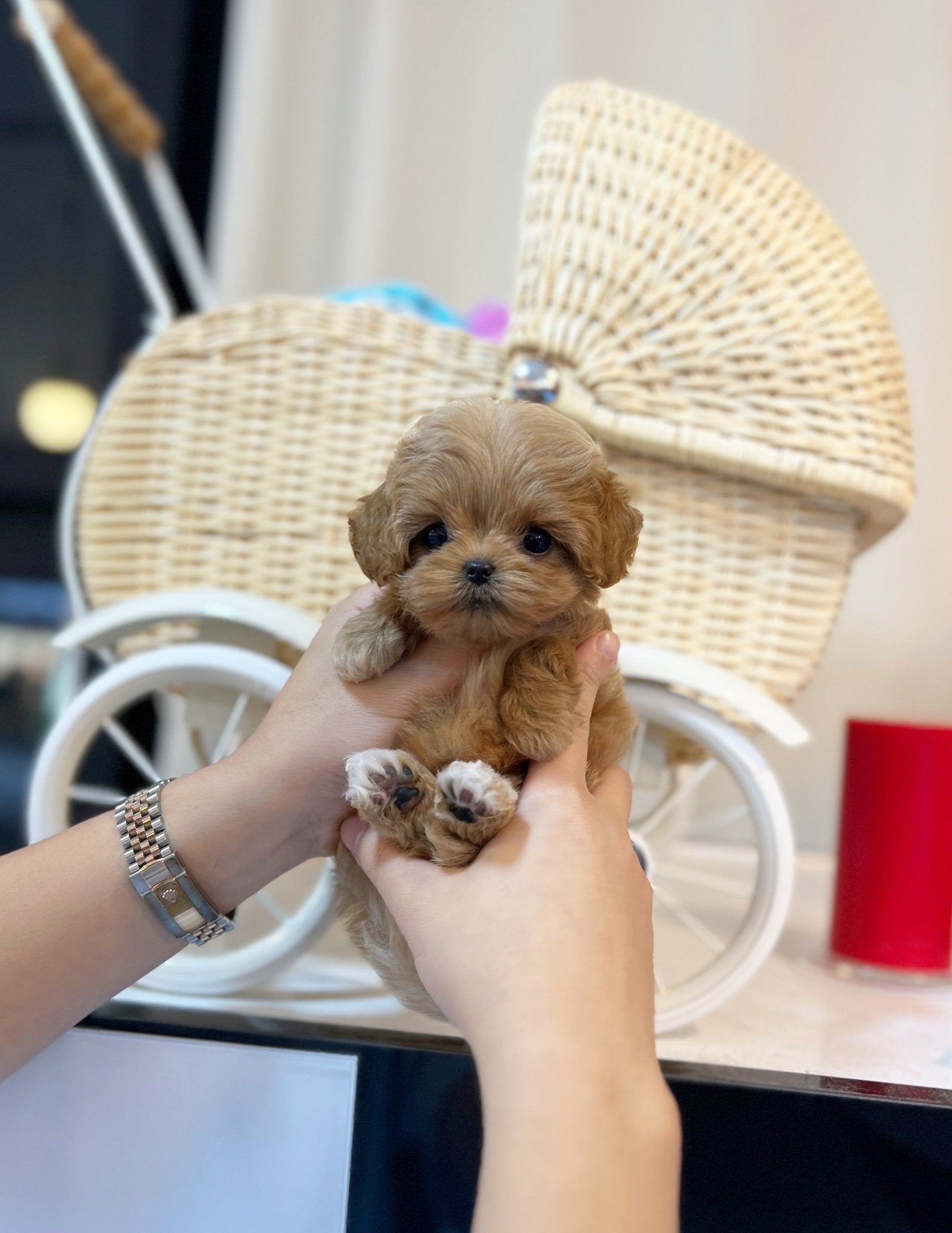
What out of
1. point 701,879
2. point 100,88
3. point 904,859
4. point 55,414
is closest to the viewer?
point 904,859

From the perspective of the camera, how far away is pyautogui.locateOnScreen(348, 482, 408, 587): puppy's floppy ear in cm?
84

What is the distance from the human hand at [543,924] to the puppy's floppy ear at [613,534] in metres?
0.11

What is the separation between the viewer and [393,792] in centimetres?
83

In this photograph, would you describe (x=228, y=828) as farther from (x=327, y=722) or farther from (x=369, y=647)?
(x=369, y=647)

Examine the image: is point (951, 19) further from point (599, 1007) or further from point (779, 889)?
point (599, 1007)

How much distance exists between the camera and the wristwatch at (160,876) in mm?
993

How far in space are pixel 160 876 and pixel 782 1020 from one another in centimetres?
91

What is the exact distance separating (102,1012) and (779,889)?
0.87 meters

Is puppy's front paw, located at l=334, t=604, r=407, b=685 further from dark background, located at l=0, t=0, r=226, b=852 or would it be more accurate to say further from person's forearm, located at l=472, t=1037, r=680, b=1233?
dark background, located at l=0, t=0, r=226, b=852

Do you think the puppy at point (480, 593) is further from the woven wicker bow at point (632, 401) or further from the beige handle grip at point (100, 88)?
the beige handle grip at point (100, 88)

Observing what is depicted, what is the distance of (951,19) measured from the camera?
2248 millimetres

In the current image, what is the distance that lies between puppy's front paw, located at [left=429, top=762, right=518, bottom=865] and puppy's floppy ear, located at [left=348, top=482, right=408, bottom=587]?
7.1 inches

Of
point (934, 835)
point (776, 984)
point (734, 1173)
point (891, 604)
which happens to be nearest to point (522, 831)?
point (734, 1173)

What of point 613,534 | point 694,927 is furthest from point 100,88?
point 694,927
